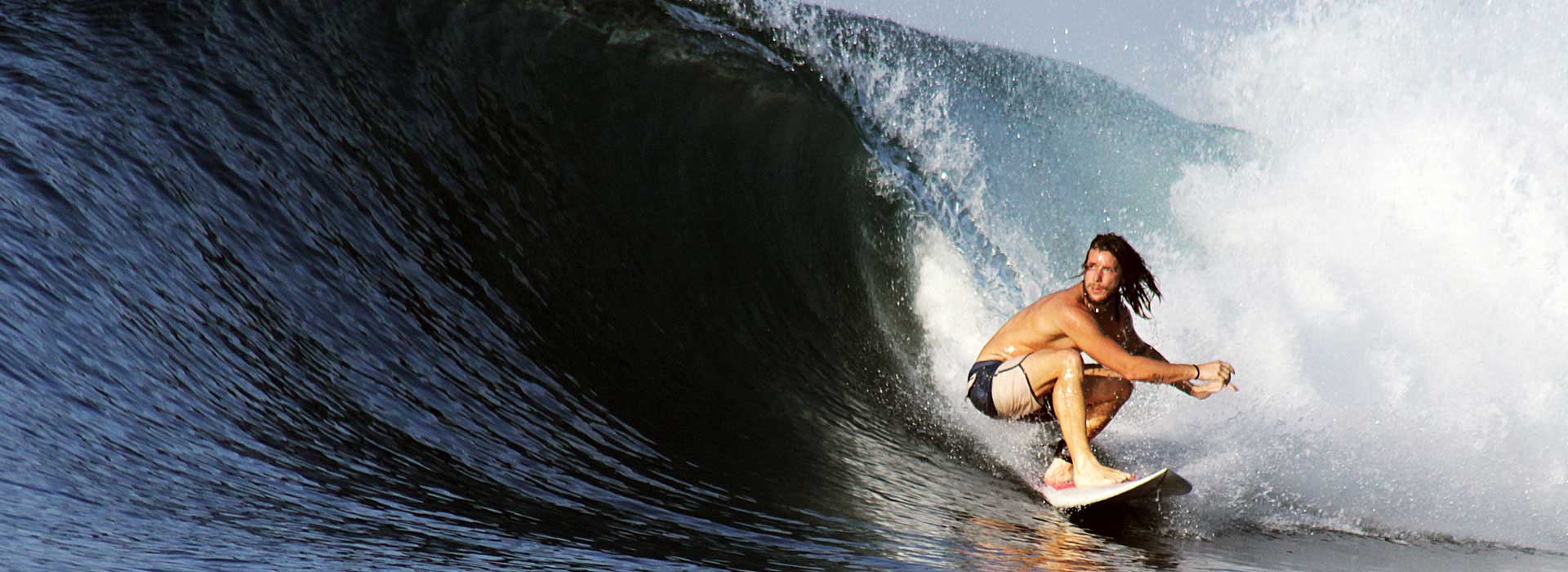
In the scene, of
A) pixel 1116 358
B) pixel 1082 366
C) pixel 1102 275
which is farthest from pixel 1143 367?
pixel 1102 275

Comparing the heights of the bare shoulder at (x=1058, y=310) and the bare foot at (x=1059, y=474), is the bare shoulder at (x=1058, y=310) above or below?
above

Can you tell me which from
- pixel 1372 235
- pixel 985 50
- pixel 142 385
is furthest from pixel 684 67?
pixel 985 50

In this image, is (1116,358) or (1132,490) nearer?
(1132,490)

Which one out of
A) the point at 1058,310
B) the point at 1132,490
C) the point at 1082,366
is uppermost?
the point at 1058,310

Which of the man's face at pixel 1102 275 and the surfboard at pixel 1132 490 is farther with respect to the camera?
the man's face at pixel 1102 275

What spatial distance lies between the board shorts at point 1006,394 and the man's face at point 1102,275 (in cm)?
37

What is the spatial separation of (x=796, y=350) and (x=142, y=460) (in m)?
3.30

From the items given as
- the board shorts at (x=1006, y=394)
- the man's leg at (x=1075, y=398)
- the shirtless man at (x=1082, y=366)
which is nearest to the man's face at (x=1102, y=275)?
the shirtless man at (x=1082, y=366)

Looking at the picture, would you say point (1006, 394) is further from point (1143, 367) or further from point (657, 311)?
point (657, 311)

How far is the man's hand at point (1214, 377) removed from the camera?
4461mm

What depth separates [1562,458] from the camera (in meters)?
5.40

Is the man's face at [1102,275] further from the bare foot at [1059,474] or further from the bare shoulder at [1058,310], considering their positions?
the bare foot at [1059,474]

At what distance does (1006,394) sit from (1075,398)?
15.1 inches

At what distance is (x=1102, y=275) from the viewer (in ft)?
15.3
